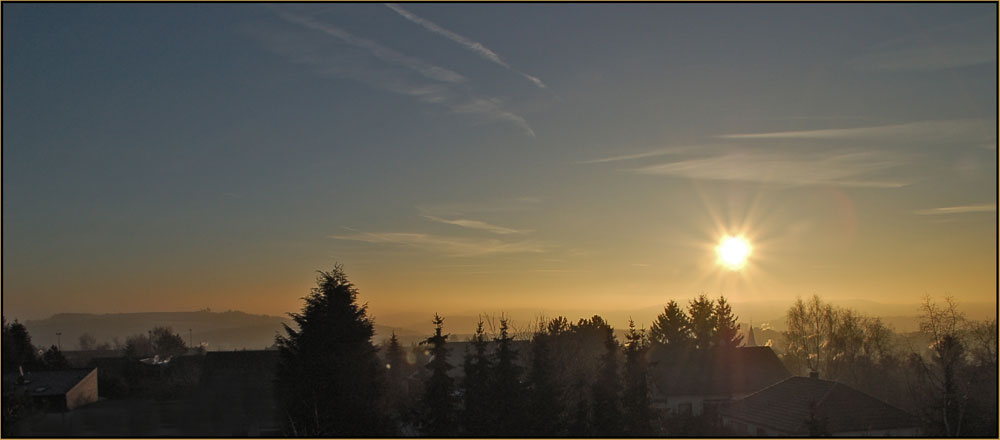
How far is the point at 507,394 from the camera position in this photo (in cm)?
→ 3056

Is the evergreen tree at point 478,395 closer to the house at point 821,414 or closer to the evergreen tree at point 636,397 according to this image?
the evergreen tree at point 636,397

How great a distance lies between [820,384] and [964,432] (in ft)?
33.8

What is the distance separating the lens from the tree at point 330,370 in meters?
29.7

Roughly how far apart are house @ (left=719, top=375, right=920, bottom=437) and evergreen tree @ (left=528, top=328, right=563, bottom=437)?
1261 centimetres

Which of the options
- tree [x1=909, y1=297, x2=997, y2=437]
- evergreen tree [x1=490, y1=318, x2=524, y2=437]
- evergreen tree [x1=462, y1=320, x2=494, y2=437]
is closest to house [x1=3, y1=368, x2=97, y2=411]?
evergreen tree [x1=462, y1=320, x2=494, y2=437]

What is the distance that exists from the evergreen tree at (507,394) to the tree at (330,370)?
16.2ft

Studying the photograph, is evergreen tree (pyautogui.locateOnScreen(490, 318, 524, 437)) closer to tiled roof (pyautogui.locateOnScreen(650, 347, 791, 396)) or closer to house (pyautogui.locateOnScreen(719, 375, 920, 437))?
house (pyautogui.locateOnScreen(719, 375, 920, 437))

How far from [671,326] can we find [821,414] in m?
56.1

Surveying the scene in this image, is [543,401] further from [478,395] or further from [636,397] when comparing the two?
[636,397]

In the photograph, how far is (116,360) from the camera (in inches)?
3209

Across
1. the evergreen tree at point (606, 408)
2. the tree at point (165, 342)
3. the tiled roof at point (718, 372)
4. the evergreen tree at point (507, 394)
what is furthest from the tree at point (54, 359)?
the evergreen tree at point (606, 408)

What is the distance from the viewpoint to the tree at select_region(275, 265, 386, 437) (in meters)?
29.7

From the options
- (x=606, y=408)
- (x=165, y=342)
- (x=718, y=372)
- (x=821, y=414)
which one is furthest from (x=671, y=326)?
(x=165, y=342)

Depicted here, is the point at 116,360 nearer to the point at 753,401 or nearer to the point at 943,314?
the point at 753,401
